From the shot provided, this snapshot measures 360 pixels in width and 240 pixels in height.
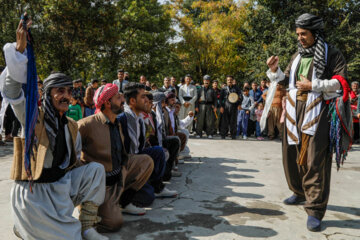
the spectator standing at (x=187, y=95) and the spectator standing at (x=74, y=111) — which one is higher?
the spectator standing at (x=187, y=95)

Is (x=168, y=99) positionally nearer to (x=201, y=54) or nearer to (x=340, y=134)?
(x=340, y=134)

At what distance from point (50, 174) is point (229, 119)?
8.57 m

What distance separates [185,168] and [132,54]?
1610 centimetres

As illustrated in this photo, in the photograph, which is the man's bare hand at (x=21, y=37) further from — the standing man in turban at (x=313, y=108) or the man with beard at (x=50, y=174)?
the standing man in turban at (x=313, y=108)

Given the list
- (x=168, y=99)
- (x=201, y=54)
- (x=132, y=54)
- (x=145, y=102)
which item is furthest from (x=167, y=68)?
(x=145, y=102)

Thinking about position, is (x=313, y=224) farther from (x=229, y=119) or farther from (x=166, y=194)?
(x=229, y=119)

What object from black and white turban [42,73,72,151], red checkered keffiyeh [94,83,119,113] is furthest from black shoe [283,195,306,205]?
black and white turban [42,73,72,151]

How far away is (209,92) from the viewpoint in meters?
10.9

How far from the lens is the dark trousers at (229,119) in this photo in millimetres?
10641

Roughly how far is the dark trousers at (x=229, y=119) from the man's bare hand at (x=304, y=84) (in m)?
7.18

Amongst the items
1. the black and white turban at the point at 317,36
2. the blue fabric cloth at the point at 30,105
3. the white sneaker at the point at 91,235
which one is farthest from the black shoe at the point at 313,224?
the blue fabric cloth at the point at 30,105

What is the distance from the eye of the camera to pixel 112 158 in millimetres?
3281

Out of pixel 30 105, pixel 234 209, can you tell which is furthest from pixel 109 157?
pixel 234 209

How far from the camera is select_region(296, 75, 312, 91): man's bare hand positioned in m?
3.35
